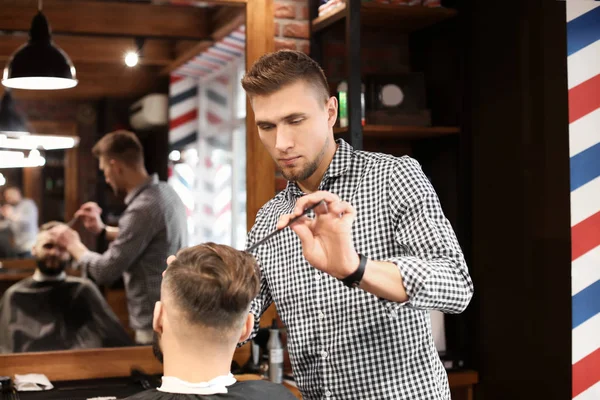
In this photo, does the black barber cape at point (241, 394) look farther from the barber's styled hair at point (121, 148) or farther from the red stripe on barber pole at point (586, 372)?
the barber's styled hair at point (121, 148)

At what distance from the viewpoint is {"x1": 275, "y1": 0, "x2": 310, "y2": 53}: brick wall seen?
3.58m

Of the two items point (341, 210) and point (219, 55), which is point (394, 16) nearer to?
point (219, 55)

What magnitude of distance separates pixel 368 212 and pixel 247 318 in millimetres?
508

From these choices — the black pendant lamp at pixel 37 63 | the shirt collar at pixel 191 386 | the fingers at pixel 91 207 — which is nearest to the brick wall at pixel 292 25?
the black pendant lamp at pixel 37 63

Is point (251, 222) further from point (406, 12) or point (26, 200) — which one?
point (406, 12)

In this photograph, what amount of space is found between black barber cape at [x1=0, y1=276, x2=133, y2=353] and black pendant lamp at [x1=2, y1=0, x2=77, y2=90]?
2.75 feet

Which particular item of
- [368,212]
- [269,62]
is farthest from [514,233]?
[269,62]

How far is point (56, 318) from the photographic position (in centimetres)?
329

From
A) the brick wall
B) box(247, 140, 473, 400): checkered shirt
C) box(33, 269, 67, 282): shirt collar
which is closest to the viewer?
box(247, 140, 473, 400): checkered shirt

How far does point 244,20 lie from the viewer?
3.52m

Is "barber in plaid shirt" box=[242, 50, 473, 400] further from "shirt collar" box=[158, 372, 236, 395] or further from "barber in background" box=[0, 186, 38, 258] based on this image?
"barber in background" box=[0, 186, 38, 258]

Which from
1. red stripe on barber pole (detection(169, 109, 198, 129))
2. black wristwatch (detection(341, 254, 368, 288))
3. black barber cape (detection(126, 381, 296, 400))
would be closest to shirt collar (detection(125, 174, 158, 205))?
red stripe on barber pole (detection(169, 109, 198, 129))

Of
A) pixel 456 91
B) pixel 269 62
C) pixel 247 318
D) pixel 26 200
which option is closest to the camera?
pixel 247 318

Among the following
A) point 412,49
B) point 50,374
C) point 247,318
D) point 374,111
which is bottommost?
point 50,374
